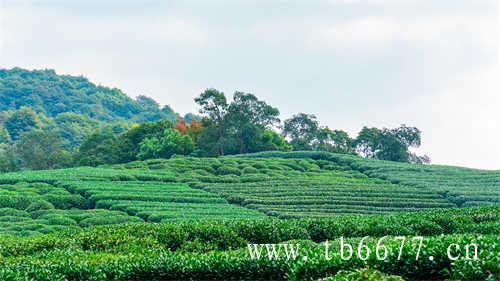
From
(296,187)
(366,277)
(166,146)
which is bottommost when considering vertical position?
(366,277)

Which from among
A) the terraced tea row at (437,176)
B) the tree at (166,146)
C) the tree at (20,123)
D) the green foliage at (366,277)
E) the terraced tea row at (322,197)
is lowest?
the green foliage at (366,277)

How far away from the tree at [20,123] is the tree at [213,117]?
118ft

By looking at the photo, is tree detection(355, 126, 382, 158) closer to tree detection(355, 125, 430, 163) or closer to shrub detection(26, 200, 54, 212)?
tree detection(355, 125, 430, 163)

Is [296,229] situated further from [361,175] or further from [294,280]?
[361,175]

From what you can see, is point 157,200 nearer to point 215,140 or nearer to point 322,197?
point 322,197

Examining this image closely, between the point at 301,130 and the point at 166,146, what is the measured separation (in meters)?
20.2

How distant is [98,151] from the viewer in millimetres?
84938

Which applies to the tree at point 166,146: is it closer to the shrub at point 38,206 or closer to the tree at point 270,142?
the tree at point 270,142

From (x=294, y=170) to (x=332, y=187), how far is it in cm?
1097

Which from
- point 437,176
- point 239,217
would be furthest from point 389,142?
point 239,217

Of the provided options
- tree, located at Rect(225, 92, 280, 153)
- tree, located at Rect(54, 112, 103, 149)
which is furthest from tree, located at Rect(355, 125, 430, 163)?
tree, located at Rect(54, 112, 103, 149)

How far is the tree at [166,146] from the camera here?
271 feet

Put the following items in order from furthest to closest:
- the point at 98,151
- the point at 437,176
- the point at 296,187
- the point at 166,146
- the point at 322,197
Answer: the point at 98,151, the point at 166,146, the point at 437,176, the point at 296,187, the point at 322,197

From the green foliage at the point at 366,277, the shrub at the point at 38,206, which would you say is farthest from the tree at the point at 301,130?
the green foliage at the point at 366,277
